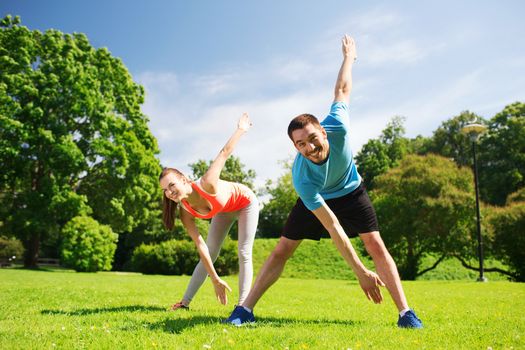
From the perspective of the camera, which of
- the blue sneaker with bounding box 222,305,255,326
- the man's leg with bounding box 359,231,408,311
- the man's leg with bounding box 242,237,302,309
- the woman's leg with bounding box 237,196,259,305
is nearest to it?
the man's leg with bounding box 359,231,408,311

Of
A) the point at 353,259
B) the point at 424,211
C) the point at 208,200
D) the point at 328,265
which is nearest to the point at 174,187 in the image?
the point at 208,200

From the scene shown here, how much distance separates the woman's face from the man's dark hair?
1412mm

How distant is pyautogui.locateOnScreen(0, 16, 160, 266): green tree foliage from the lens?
2295cm

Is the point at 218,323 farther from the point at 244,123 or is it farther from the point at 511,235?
the point at 511,235

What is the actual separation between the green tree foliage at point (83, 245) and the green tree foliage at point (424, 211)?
15170 mm

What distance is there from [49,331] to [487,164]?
4581 cm

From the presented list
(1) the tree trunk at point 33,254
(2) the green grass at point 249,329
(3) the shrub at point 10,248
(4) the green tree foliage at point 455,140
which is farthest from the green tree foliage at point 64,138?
(4) the green tree foliage at point 455,140

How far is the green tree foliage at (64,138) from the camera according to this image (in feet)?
75.3

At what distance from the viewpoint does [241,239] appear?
5301mm

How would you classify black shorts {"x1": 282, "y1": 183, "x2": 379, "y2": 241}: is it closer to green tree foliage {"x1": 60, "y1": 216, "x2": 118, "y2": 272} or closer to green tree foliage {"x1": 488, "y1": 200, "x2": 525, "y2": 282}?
green tree foliage {"x1": 488, "y1": 200, "x2": 525, "y2": 282}

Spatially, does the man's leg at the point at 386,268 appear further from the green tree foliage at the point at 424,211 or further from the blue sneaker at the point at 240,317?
the green tree foliage at the point at 424,211

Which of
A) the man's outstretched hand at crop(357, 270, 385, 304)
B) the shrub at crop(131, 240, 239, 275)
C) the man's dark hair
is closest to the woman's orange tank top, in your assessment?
the man's dark hair

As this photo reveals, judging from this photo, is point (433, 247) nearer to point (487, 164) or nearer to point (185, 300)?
point (185, 300)

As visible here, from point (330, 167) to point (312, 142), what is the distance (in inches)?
16.4
